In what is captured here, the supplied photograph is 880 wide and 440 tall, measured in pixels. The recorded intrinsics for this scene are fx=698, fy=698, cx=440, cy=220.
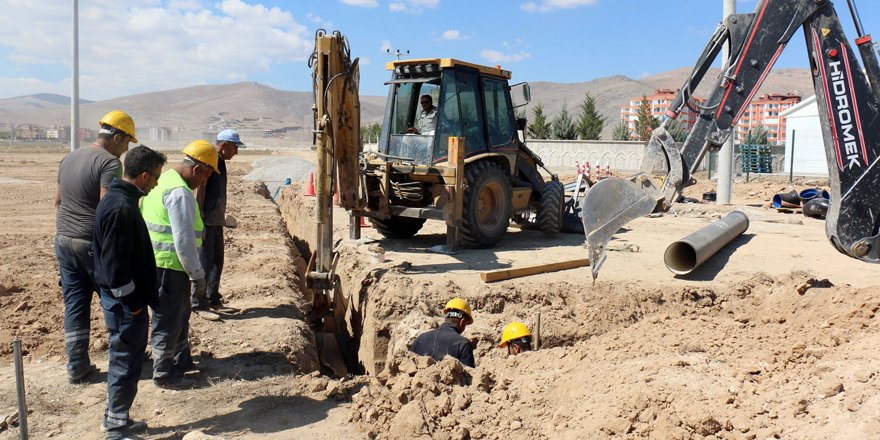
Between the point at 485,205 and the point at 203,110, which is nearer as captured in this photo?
the point at 485,205

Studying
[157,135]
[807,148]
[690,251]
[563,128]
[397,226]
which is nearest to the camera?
[690,251]

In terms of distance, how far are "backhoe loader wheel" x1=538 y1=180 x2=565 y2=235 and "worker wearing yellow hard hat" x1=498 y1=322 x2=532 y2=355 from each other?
15.4 ft

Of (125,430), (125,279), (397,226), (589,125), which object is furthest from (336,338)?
(589,125)

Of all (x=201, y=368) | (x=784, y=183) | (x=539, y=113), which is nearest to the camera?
(x=201, y=368)

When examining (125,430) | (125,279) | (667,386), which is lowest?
(125,430)

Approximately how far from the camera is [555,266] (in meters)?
8.25

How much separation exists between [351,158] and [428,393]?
13.6ft

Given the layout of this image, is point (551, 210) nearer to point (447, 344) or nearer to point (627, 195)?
point (627, 195)

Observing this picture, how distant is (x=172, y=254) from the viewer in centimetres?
479

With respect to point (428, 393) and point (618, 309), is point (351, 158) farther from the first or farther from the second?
point (428, 393)

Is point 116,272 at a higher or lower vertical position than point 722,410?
higher

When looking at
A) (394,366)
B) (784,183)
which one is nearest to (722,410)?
(394,366)

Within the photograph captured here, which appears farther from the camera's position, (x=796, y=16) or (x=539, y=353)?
(x=796, y=16)

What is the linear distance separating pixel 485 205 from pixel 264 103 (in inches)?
6882
